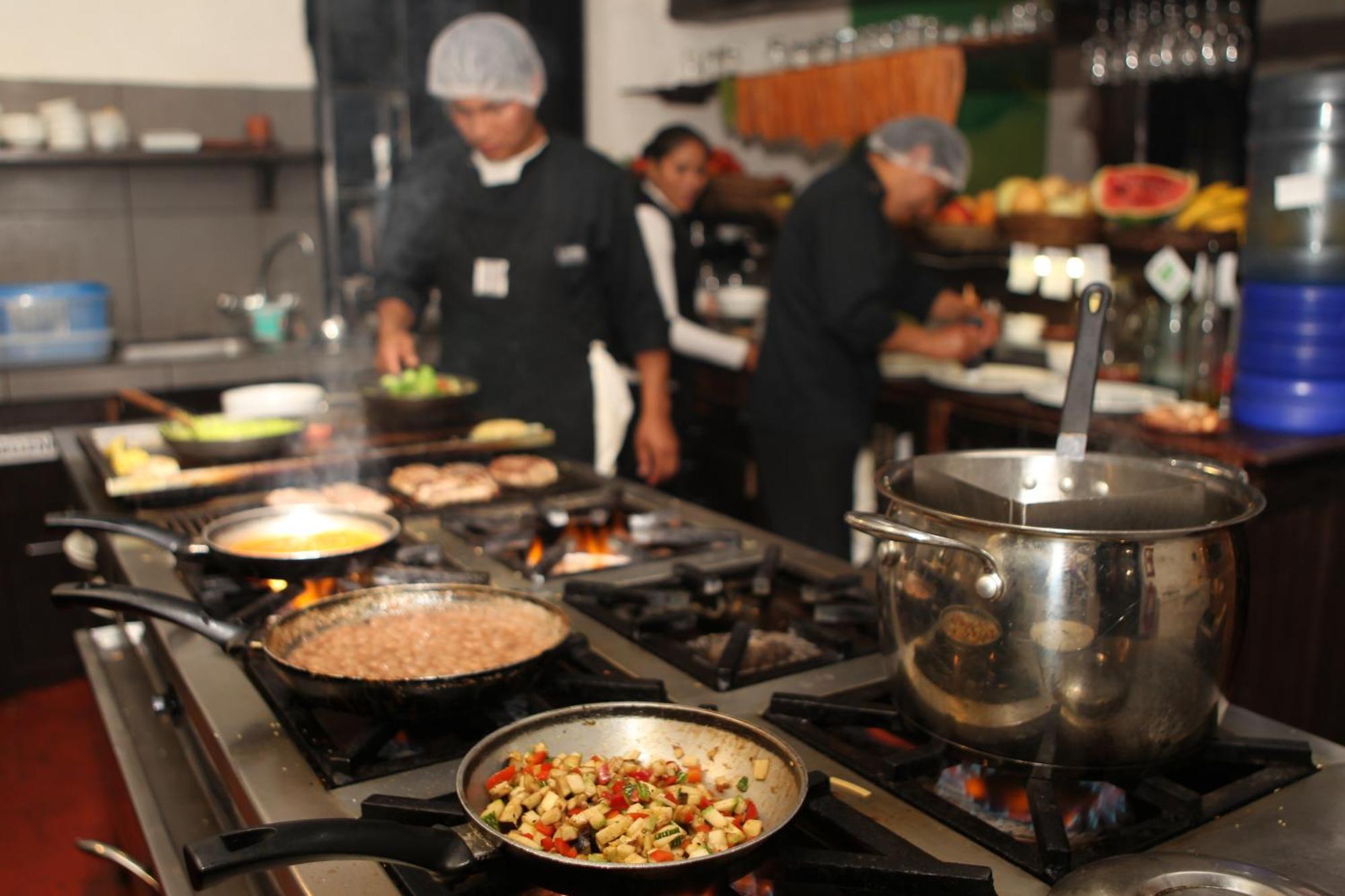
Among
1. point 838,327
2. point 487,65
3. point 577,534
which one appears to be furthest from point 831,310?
point 577,534

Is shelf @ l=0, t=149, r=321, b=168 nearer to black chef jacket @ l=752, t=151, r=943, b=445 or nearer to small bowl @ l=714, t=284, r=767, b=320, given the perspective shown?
small bowl @ l=714, t=284, r=767, b=320

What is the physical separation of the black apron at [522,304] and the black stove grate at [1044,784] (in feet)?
7.56

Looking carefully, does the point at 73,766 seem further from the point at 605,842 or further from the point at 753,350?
the point at 605,842

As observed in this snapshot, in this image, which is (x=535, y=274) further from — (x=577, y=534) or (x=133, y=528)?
(x=133, y=528)

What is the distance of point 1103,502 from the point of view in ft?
4.02

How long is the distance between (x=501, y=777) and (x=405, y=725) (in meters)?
0.21

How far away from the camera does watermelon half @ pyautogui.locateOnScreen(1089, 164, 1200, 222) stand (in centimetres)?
394

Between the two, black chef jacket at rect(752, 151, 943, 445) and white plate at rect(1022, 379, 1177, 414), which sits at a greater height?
black chef jacket at rect(752, 151, 943, 445)

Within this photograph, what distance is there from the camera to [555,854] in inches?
34.9

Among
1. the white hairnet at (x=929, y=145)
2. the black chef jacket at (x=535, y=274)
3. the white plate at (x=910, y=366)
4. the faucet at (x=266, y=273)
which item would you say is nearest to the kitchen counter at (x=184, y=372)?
the faucet at (x=266, y=273)

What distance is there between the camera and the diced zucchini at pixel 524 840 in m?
0.89

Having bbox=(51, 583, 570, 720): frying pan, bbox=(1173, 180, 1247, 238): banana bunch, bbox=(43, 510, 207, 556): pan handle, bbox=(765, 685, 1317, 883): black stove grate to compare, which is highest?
bbox=(1173, 180, 1247, 238): banana bunch

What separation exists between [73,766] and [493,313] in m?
1.94

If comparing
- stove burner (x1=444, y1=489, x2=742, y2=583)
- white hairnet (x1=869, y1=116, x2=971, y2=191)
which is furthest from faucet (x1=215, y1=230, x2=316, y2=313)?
stove burner (x1=444, y1=489, x2=742, y2=583)
